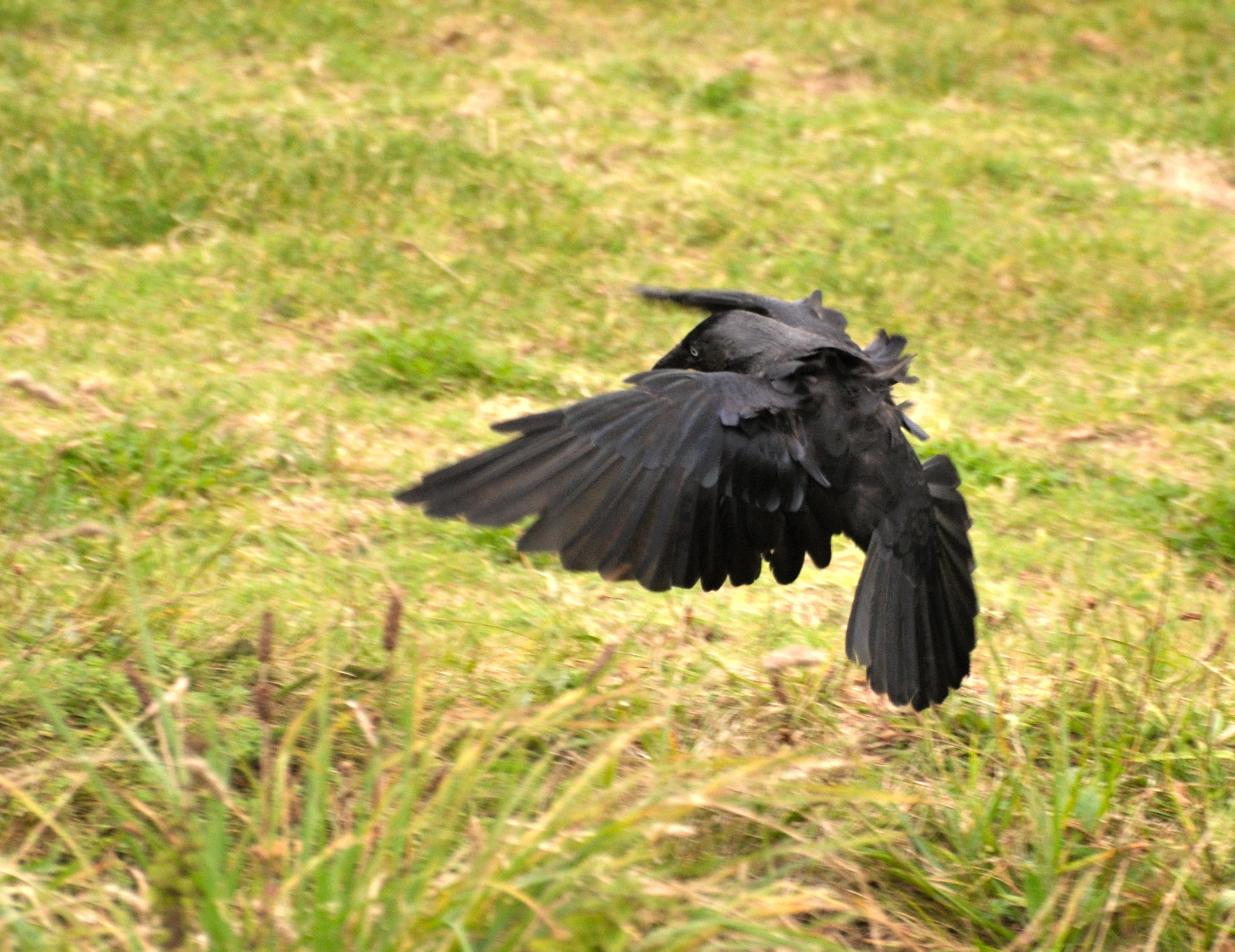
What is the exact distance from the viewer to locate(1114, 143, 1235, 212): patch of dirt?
334 inches

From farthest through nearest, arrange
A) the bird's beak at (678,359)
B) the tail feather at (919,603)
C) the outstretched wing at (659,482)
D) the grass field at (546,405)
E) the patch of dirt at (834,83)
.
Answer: the patch of dirt at (834,83)
the bird's beak at (678,359)
the tail feather at (919,603)
the outstretched wing at (659,482)
the grass field at (546,405)

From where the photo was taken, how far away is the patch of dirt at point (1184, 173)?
8477 millimetres

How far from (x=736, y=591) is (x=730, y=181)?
3.90 m

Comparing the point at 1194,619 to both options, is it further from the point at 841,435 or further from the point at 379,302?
the point at 379,302

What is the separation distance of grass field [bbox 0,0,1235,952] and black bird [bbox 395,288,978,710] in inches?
9.6

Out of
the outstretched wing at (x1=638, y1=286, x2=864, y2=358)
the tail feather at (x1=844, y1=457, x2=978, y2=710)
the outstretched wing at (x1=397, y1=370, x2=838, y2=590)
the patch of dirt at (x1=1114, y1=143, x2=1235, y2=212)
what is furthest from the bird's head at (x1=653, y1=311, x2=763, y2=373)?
the patch of dirt at (x1=1114, y1=143, x2=1235, y2=212)

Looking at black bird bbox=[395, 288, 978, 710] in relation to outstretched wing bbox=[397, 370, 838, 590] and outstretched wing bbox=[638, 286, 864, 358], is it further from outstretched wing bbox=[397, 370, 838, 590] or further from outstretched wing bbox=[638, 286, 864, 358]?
outstretched wing bbox=[638, 286, 864, 358]

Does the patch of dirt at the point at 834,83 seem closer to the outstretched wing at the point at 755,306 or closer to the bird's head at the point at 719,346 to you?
the outstretched wing at the point at 755,306

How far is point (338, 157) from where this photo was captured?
7406 millimetres

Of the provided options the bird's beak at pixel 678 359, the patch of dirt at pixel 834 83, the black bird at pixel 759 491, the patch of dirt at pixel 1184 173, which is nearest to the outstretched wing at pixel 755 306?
the bird's beak at pixel 678 359

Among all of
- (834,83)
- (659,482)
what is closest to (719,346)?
(659,482)

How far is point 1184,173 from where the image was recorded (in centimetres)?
865

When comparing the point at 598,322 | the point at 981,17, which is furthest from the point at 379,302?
the point at 981,17

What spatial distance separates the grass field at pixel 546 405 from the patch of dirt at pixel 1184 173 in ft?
0.10
